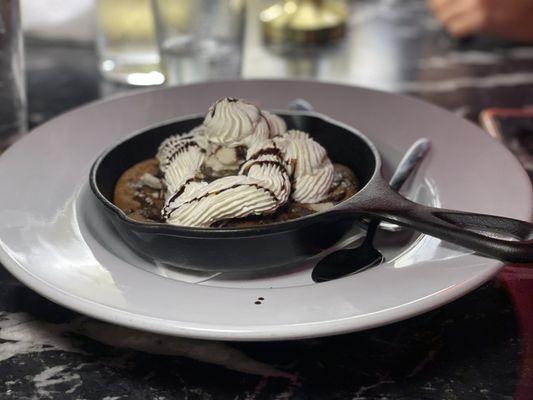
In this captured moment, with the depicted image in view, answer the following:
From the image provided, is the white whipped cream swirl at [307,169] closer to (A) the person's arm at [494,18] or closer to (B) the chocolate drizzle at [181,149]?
(B) the chocolate drizzle at [181,149]

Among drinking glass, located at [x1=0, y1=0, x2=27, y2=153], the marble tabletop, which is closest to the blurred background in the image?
drinking glass, located at [x1=0, y1=0, x2=27, y2=153]

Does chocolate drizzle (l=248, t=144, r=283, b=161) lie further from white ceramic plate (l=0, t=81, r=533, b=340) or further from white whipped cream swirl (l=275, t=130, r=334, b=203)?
white ceramic plate (l=0, t=81, r=533, b=340)

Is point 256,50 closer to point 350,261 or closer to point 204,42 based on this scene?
point 204,42

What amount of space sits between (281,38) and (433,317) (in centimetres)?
97

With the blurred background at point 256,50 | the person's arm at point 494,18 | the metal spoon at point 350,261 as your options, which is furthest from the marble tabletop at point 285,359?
the person's arm at point 494,18

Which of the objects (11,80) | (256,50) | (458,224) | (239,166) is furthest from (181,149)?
(256,50)

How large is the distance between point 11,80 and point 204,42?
1.15 feet

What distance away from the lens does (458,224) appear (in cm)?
65

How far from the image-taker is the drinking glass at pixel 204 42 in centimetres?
129

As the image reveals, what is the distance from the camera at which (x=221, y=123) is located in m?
0.78

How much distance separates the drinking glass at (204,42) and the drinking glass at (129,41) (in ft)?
0.09

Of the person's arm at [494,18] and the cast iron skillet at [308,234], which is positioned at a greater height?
the person's arm at [494,18]

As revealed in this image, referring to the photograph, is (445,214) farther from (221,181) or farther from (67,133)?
(67,133)

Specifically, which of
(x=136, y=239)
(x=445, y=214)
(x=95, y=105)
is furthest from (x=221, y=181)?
(x=95, y=105)
